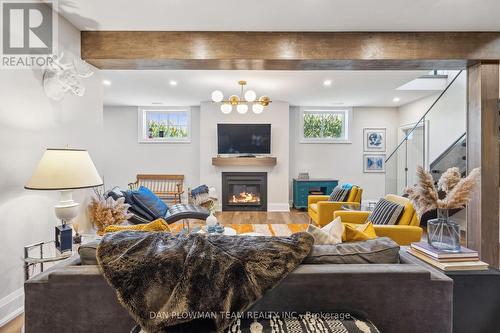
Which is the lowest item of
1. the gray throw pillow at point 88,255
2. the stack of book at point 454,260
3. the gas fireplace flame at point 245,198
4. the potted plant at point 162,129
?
the gas fireplace flame at point 245,198

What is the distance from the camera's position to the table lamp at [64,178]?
5.96 feet

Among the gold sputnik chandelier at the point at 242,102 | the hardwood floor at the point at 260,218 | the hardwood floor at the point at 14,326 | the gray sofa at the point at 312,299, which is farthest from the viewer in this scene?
the hardwood floor at the point at 260,218

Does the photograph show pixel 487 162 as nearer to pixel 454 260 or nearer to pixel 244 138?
pixel 454 260

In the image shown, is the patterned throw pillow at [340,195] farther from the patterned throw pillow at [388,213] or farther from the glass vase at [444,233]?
the glass vase at [444,233]

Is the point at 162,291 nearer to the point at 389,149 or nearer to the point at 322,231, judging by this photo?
the point at 322,231

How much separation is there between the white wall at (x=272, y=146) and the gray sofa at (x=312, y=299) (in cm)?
481

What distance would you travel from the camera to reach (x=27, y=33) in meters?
2.14

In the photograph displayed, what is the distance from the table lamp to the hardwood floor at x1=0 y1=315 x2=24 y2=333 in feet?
2.24

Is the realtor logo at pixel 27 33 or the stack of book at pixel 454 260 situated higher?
the realtor logo at pixel 27 33

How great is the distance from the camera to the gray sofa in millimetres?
1292

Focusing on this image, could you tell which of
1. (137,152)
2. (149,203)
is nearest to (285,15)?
(149,203)

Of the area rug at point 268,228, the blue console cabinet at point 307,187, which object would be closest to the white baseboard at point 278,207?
the blue console cabinet at point 307,187

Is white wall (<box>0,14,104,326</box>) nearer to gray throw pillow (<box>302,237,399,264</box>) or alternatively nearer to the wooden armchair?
gray throw pillow (<box>302,237,399,264</box>)

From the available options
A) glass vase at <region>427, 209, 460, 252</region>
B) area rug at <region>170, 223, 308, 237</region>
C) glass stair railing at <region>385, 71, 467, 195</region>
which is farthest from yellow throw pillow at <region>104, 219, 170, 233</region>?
glass stair railing at <region>385, 71, 467, 195</region>
